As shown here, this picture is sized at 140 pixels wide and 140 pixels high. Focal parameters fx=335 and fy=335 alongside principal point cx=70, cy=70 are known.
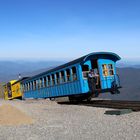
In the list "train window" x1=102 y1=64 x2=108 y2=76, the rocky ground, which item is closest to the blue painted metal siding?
"train window" x1=102 y1=64 x2=108 y2=76

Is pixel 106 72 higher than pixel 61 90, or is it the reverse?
pixel 106 72

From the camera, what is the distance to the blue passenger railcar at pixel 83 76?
75.9 feet

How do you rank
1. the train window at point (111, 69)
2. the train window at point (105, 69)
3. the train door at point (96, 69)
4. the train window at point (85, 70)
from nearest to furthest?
the train window at point (85, 70) < the train door at point (96, 69) < the train window at point (105, 69) < the train window at point (111, 69)

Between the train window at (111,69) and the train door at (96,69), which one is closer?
the train door at (96,69)

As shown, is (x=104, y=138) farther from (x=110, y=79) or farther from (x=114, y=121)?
(x=110, y=79)

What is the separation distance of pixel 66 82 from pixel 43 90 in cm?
589

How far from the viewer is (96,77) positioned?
23.9 meters

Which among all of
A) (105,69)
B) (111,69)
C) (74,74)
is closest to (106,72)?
(105,69)

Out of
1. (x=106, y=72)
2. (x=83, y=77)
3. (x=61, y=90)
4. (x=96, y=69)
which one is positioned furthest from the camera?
(x=61, y=90)

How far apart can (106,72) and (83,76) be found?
7.98 ft

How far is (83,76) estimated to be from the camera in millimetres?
23219

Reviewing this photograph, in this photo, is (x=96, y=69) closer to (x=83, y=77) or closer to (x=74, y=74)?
(x=83, y=77)

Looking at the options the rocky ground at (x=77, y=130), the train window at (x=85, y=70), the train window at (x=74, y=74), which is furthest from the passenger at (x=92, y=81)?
the rocky ground at (x=77, y=130)

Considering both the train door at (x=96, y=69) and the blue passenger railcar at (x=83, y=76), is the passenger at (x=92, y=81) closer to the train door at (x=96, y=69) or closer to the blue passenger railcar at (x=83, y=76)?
the blue passenger railcar at (x=83, y=76)
